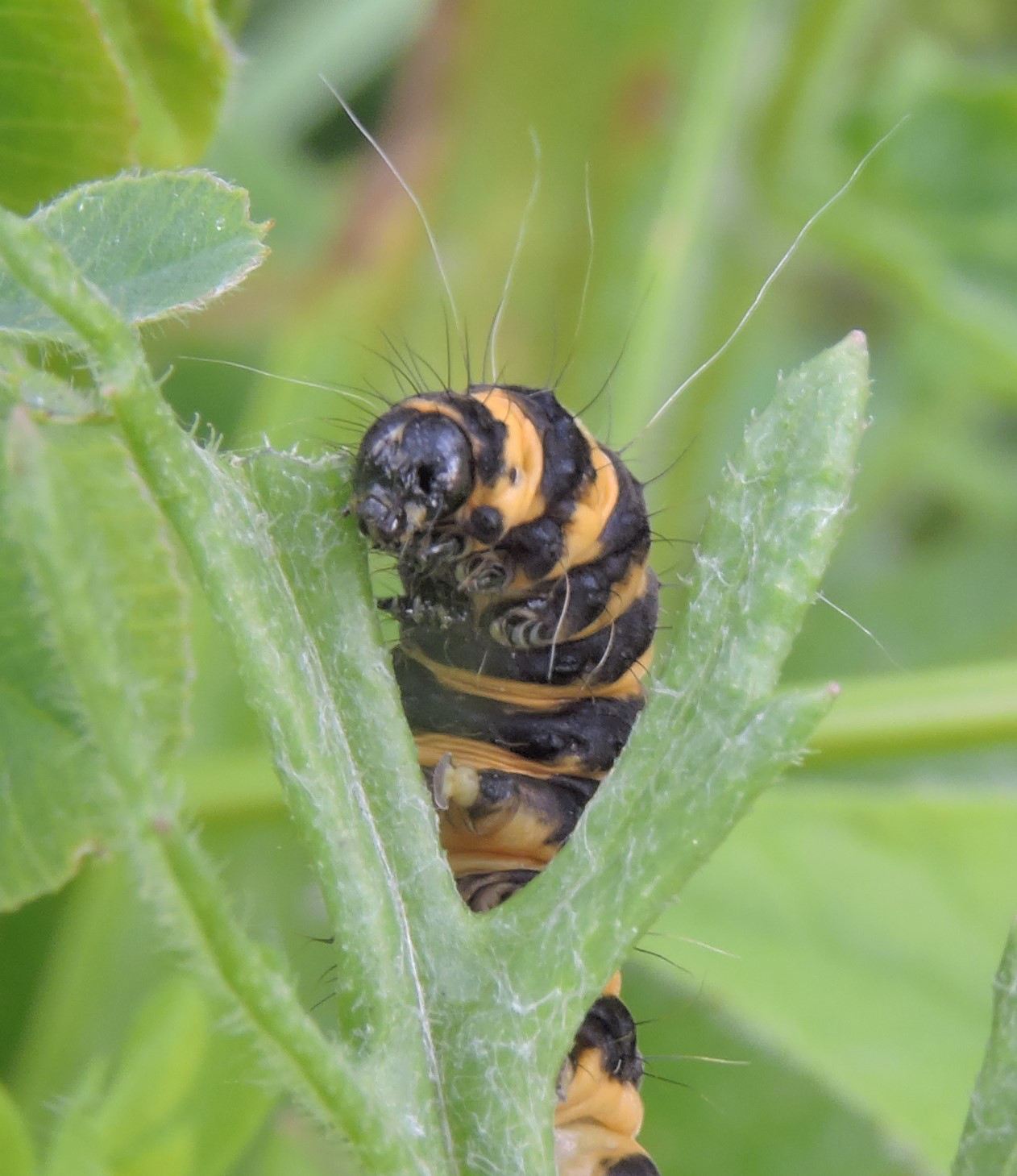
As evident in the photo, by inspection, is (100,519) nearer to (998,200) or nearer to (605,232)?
(605,232)

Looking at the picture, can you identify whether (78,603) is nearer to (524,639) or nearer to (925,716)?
Result: (524,639)

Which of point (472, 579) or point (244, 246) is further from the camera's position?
point (472, 579)

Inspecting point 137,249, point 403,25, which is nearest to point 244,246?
point 137,249

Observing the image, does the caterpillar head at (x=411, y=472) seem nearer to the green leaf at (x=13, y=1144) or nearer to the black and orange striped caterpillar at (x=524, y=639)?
the black and orange striped caterpillar at (x=524, y=639)

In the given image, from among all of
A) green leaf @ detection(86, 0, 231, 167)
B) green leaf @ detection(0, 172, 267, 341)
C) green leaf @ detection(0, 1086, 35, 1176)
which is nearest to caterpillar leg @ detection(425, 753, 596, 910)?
green leaf @ detection(0, 1086, 35, 1176)

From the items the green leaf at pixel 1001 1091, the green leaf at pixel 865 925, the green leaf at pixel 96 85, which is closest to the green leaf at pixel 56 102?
the green leaf at pixel 96 85

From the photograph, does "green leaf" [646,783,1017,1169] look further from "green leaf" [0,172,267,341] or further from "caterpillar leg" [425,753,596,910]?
"green leaf" [0,172,267,341]

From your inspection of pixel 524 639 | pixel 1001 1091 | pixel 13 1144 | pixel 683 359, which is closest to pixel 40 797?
pixel 13 1144
